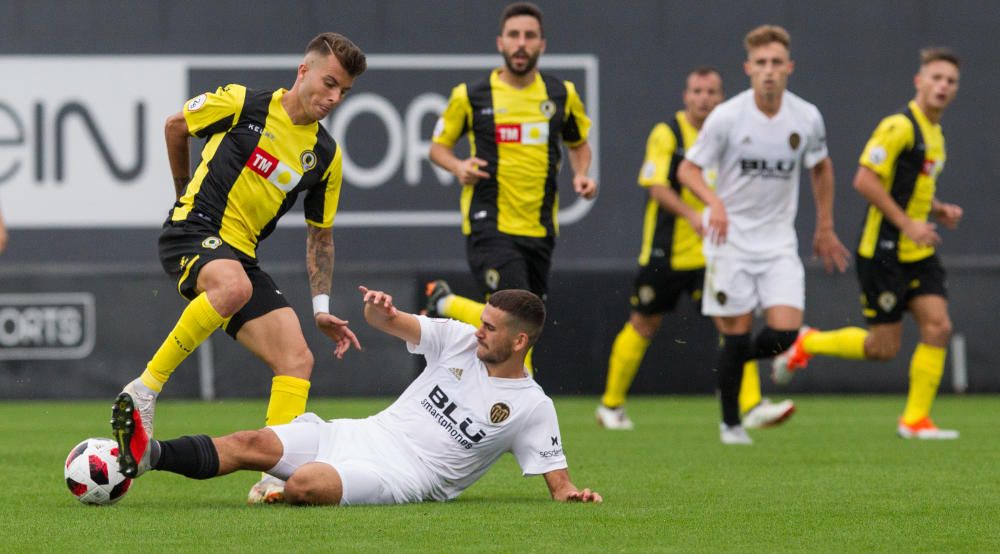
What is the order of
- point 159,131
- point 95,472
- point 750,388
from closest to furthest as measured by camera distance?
1. point 95,472
2. point 750,388
3. point 159,131

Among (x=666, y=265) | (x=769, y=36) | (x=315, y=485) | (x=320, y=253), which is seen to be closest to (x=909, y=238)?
(x=769, y=36)

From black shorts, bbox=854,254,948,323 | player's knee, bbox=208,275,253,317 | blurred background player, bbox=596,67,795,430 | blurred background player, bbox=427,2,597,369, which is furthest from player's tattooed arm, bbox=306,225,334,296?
black shorts, bbox=854,254,948,323

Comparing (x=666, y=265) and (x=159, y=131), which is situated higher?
(x=159, y=131)

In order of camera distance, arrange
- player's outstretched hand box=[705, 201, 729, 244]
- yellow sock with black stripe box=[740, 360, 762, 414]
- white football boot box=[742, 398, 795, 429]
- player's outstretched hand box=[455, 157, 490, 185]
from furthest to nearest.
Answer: yellow sock with black stripe box=[740, 360, 762, 414] → white football boot box=[742, 398, 795, 429] → player's outstretched hand box=[455, 157, 490, 185] → player's outstretched hand box=[705, 201, 729, 244]

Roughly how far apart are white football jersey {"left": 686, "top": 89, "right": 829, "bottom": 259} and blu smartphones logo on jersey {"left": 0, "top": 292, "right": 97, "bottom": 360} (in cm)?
620

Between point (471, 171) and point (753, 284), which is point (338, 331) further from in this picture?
point (753, 284)

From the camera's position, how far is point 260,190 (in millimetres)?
Answer: 6840

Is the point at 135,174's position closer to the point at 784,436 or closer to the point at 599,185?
the point at 599,185

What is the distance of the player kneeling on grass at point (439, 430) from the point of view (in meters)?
6.09

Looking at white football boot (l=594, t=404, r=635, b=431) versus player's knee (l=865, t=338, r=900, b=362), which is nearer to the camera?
player's knee (l=865, t=338, r=900, b=362)

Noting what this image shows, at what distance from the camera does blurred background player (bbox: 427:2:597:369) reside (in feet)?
31.0

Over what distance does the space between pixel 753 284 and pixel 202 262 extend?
4187 mm

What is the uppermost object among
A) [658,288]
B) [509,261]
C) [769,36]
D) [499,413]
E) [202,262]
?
[769,36]

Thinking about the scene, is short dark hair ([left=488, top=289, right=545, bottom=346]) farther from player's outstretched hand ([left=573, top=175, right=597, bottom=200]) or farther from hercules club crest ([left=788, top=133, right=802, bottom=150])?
hercules club crest ([left=788, top=133, right=802, bottom=150])
